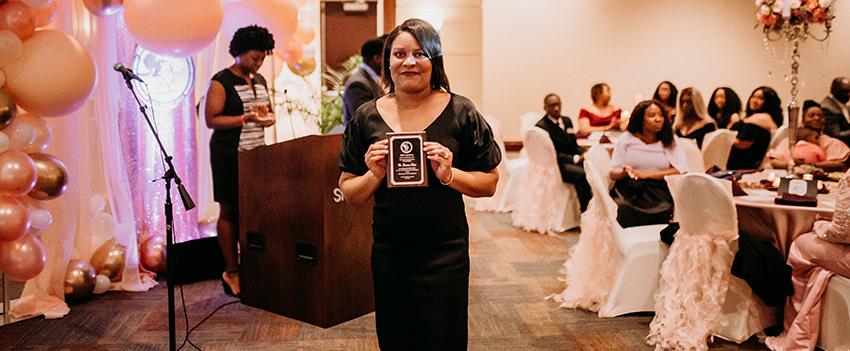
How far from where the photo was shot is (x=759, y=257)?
3607 millimetres

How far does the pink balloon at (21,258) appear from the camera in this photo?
3703 mm

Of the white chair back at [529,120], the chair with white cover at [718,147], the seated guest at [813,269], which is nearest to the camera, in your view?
the seated guest at [813,269]

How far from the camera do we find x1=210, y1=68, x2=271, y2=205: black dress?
429cm

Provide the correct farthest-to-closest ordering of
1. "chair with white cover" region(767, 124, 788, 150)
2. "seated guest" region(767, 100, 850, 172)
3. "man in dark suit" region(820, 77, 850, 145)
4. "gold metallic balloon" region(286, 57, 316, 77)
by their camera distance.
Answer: "man in dark suit" region(820, 77, 850, 145), "chair with white cover" region(767, 124, 788, 150), "gold metallic balloon" region(286, 57, 316, 77), "seated guest" region(767, 100, 850, 172)

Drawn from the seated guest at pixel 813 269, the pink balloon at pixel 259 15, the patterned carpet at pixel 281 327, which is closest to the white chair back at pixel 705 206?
the seated guest at pixel 813 269

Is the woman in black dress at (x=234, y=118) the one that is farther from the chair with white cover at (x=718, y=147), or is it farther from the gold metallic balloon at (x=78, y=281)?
the chair with white cover at (x=718, y=147)

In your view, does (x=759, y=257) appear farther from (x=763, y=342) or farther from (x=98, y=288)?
(x=98, y=288)

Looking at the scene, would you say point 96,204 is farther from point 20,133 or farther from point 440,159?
point 440,159

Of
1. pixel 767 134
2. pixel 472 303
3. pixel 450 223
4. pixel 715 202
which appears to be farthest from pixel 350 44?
pixel 450 223

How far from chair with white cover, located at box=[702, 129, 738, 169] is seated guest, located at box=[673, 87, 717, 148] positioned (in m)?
0.42

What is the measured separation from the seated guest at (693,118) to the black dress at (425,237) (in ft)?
16.7

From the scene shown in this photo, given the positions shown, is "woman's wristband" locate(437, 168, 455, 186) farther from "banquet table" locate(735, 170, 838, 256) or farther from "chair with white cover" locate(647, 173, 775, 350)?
"banquet table" locate(735, 170, 838, 256)

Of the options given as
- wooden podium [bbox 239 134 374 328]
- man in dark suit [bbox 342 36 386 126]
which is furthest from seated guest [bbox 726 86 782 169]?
wooden podium [bbox 239 134 374 328]

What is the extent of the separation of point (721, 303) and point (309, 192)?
6.83 feet
